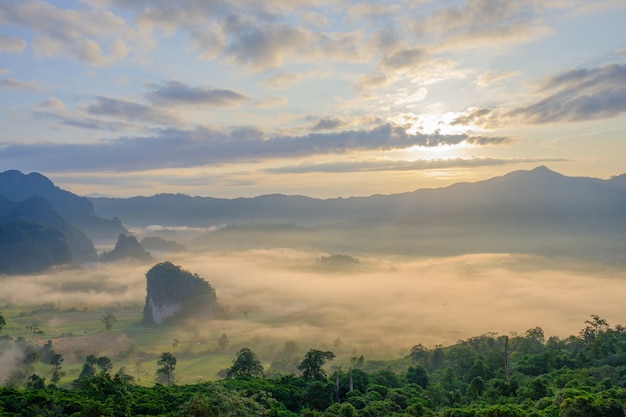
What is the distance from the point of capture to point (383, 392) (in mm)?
60281

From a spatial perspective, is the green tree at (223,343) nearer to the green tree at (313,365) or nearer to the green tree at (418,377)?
the green tree at (418,377)

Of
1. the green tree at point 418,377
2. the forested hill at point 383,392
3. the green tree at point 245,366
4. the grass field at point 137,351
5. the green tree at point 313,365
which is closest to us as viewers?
the forested hill at point 383,392

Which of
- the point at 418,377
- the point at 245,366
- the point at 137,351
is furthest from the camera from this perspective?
the point at 137,351

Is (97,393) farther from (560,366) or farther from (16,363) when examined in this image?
(16,363)

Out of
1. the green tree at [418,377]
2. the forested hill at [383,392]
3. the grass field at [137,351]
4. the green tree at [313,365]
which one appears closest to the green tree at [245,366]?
the forested hill at [383,392]

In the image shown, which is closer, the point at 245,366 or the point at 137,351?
the point at 245,366

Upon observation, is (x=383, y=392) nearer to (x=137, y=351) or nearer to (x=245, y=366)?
(x=245, y=366)

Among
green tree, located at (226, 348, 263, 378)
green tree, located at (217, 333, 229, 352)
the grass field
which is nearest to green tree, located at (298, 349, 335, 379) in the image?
green tree, located at (226, 348, 263, 378)

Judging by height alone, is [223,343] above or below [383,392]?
below

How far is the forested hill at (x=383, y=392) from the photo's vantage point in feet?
119

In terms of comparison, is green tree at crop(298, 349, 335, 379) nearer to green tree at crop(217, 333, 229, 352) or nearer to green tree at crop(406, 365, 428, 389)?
green tree at crop(406, 365, 428, 389)

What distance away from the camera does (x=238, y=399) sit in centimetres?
4081

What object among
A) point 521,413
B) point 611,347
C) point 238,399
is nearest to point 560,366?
point 611,347

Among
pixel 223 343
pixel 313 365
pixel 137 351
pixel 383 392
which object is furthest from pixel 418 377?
pixel 137 351
